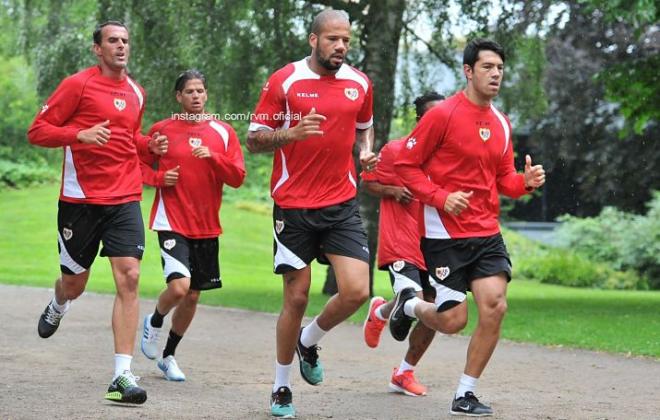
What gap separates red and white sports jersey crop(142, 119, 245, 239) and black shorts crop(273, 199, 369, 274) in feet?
6.46

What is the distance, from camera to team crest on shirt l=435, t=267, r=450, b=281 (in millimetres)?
8078

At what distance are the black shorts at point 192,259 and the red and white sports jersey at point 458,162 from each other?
2447mm

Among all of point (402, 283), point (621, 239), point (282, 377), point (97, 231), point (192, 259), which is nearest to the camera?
point (282, 377)

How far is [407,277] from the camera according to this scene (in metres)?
9.98

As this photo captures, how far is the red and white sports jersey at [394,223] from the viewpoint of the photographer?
398 inches

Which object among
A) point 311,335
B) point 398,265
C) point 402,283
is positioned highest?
point 398,265

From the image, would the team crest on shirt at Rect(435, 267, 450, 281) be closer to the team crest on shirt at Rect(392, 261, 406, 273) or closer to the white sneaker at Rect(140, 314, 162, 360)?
the team crest on shirt at Rect(392, 261, 406, 273)

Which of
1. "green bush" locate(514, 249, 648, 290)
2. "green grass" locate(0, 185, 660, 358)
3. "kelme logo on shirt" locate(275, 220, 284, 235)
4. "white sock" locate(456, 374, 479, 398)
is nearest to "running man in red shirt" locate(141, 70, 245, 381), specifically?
"kelme logo on shirt" locate(275, 220, 284, 235)

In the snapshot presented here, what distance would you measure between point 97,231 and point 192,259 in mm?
1334

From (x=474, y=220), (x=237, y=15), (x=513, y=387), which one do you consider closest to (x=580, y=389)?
(x=513, y=387)

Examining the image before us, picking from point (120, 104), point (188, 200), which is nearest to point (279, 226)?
point (120, 104)

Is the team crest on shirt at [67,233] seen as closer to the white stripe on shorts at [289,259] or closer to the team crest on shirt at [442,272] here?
the white stripe on shorts at [289,259]

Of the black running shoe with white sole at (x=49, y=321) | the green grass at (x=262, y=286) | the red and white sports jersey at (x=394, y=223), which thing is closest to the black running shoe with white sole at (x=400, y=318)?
the red and white sports jersey at (x=394, y=223)

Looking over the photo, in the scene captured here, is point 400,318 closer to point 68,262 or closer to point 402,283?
point 402,283
